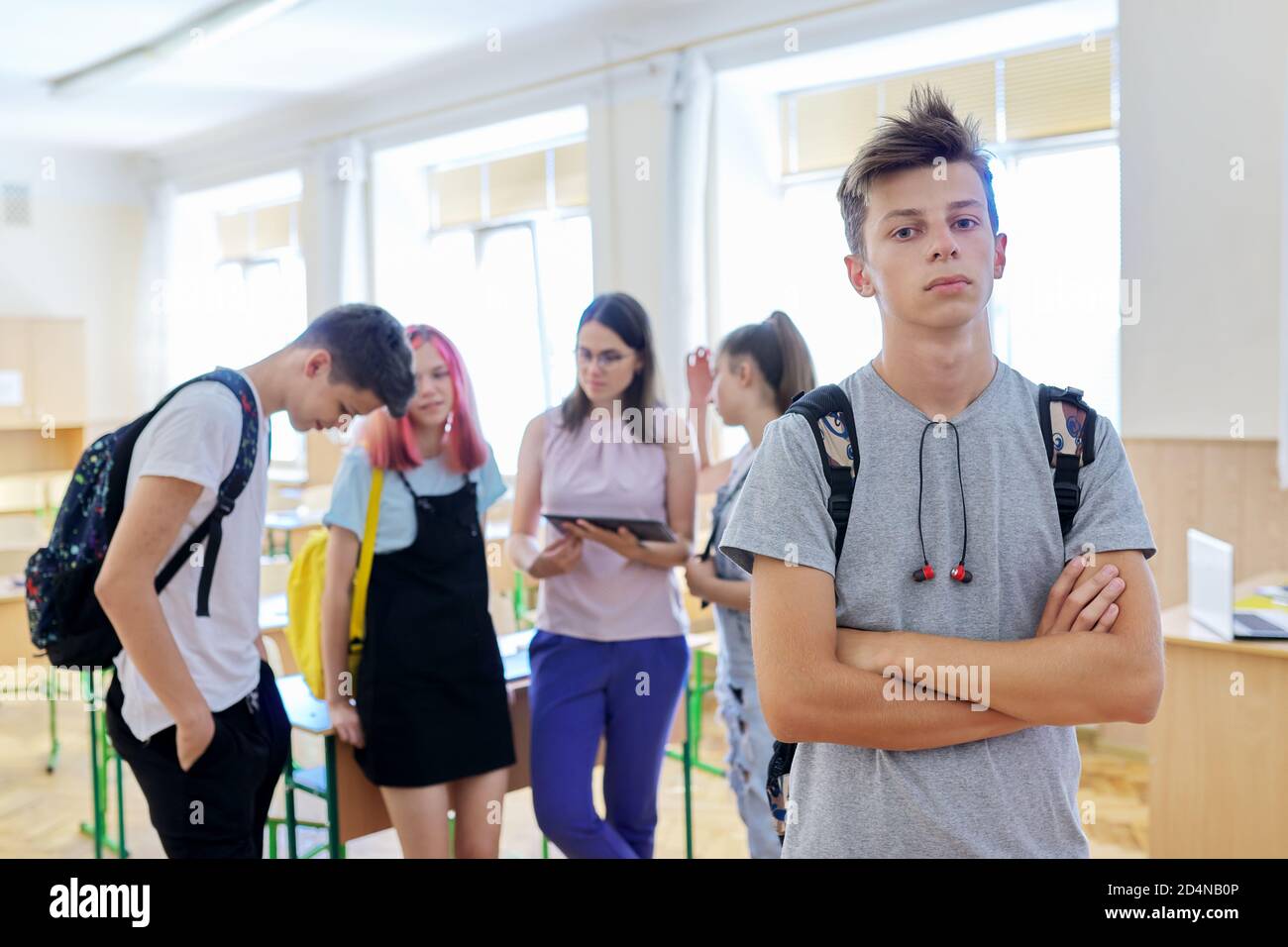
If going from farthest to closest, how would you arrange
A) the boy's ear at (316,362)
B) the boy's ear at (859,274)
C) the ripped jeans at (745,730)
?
1. the ripped jeans at (745,730)
2. the boy's ear at (316,362)
3. the boy's ear at (859,274)

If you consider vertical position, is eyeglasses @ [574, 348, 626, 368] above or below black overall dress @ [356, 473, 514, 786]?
above

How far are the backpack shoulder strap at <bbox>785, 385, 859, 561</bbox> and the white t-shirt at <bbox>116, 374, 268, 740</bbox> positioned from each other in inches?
39.1

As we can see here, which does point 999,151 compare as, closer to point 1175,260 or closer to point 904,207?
point 1175,260

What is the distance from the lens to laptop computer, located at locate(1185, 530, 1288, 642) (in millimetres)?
2744

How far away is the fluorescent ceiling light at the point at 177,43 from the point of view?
5957 mm

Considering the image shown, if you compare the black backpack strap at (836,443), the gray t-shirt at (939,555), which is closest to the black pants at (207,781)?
the gray t-shirt at (939,555)

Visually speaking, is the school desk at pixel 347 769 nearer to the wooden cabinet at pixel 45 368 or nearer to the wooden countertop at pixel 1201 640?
the wooden countertop at pixel 1201 640

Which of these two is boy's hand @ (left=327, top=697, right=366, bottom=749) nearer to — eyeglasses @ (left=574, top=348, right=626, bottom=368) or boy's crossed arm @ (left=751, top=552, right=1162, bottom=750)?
eyeglasses @ (left=574, top=348, right=626, bottom=368)

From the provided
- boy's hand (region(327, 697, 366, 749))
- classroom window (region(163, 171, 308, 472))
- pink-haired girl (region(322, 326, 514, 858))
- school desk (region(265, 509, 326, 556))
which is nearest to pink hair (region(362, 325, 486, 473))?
pink-haired girl (region(322, 326, 514, 858))

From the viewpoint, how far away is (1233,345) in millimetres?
4176

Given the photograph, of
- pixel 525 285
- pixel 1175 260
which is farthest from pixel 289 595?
pixel 525 285

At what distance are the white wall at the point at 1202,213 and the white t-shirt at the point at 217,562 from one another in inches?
147

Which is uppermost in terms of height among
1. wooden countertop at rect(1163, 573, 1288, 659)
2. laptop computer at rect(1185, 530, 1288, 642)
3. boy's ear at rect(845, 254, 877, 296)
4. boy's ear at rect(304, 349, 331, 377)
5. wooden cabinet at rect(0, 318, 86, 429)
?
wooden cabinet at rect(0, 318, 86, 429)
